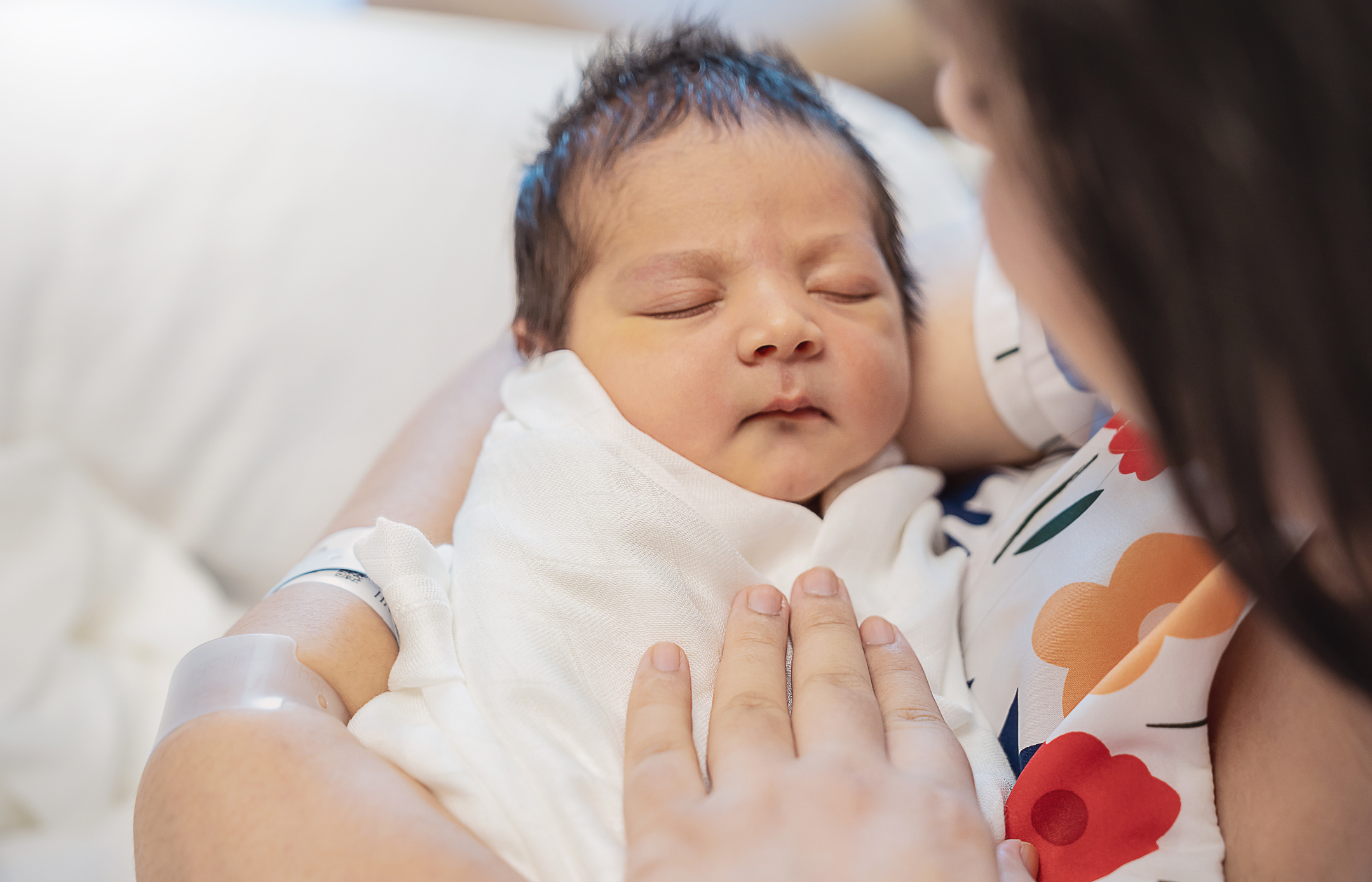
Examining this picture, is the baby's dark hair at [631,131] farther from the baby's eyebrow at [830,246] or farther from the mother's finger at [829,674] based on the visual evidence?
the mother's finger at [829,674]

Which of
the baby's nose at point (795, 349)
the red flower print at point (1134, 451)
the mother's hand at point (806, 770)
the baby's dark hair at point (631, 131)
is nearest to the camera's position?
the mother's hand at point (806, 770)

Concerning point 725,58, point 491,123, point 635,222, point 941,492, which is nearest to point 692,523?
point 635,222

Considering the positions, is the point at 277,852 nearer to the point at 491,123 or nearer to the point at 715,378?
the point at 715,378

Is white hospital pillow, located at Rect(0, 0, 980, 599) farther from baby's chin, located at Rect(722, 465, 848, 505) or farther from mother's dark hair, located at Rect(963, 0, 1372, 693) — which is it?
mother's dark hair, located at Rect(963, 0, 1372, 693)

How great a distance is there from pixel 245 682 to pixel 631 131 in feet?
2.20

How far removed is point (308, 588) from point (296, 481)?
24.0 inches

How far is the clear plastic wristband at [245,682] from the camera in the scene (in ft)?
2.18

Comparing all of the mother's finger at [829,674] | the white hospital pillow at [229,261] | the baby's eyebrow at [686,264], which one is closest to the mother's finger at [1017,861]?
the mother's finger at [829,674]

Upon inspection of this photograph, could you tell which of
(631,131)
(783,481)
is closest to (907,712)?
(783,481)

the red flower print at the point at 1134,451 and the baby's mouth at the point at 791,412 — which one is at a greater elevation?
the baby's mouth at the point at 791,412

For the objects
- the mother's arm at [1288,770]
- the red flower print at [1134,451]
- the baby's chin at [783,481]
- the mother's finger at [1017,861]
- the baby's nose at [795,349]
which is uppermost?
the baby's nose at [795,349]

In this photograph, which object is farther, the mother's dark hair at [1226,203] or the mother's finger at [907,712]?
the mother's finger at [907,712]

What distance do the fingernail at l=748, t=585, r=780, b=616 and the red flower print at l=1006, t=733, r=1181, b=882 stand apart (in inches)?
8.6

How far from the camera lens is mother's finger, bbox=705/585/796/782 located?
588 millimetres
